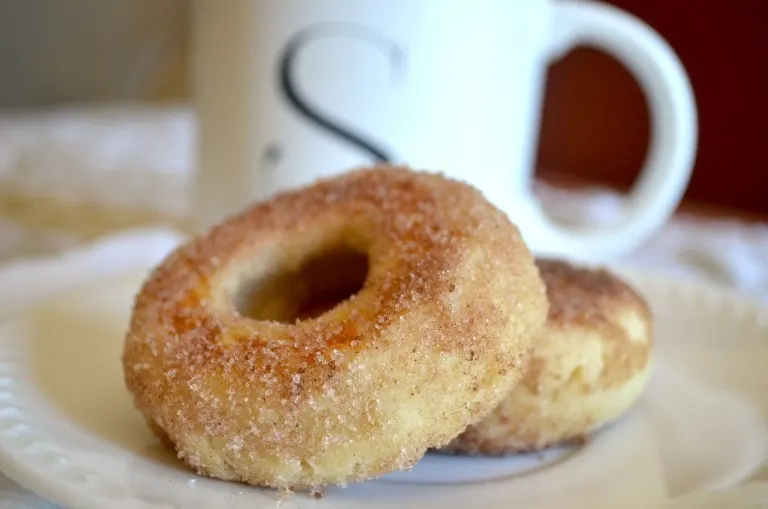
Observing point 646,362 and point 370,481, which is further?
point 646,362

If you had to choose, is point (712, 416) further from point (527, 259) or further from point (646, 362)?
point (527, 259)

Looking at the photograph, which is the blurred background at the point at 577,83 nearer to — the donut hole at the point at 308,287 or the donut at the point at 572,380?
the donut hole at the point at 308,287

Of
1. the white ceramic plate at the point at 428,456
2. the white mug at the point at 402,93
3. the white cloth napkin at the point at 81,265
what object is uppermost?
the white mug at the point at 402,93

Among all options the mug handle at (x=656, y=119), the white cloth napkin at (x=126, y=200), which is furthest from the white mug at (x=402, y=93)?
the white cloth napkin at (x=126, y=200)

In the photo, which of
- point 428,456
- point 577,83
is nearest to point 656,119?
point 428,456

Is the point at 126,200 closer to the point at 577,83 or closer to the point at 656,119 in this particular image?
the point at 656,119

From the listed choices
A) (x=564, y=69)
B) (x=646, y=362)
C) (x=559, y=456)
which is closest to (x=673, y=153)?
(x=646, y=362)

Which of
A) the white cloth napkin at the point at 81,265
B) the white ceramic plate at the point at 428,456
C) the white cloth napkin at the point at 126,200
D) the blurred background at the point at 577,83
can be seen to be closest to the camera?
the white ceramic plate at the point at 428,456
